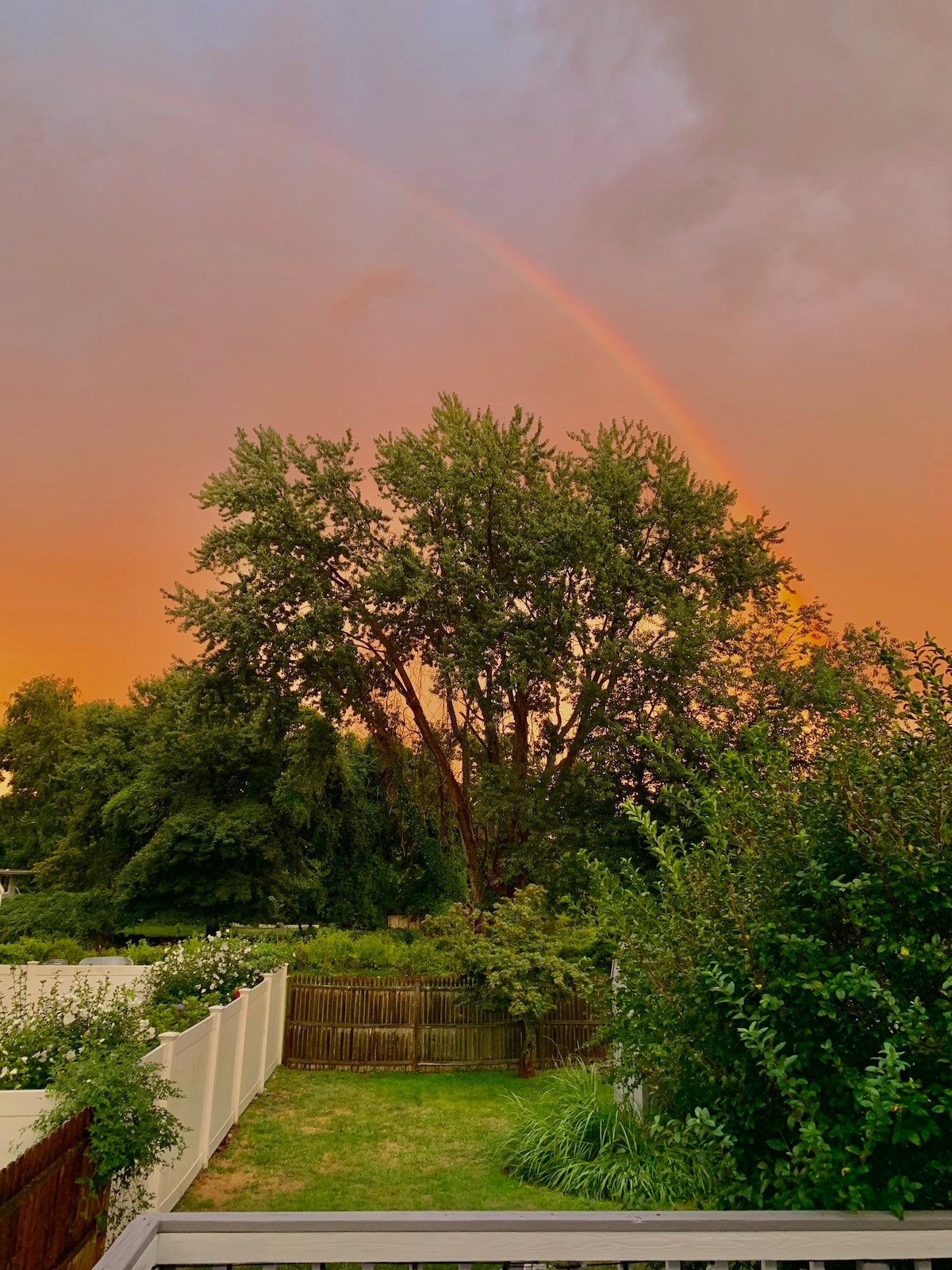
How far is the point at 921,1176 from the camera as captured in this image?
298cm

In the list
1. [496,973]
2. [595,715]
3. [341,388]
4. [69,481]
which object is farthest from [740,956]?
[69,481]

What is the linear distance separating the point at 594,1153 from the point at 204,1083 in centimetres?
390

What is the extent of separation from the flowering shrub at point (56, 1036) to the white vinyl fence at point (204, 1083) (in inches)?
11.3

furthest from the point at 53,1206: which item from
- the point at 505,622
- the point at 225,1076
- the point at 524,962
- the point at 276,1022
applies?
the point at 505,622

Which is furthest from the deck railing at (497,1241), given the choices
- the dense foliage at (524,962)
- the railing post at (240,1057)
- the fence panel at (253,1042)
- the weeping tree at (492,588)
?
the weeping tree at (492,588)

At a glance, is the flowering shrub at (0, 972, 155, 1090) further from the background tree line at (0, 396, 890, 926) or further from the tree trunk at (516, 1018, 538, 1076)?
the background tree line at (0, 396, 890, 926)

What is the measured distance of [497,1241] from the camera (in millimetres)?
2303

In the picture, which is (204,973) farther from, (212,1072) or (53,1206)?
(53,1206)

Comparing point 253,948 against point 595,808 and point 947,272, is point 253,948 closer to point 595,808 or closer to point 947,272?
point 595,808

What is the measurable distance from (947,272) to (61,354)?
2111 cm

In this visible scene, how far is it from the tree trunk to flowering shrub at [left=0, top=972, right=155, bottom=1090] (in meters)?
8.75

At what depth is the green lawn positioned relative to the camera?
763cm

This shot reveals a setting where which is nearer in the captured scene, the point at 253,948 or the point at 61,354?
the point at 253,948

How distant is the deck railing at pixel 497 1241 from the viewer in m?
2.26
